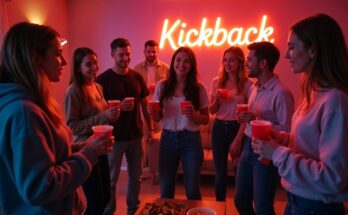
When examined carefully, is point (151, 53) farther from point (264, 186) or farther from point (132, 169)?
point (264, 186)

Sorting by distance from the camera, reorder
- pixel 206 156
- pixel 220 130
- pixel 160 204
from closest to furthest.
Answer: pixel 160 204, pixel 220 130, pixel 206 156

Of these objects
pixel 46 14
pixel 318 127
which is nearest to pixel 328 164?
pixel 318 127

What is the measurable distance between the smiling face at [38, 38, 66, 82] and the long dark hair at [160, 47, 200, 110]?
4.29ft

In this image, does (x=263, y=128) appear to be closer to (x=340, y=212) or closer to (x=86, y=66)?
(x=340, y=212)

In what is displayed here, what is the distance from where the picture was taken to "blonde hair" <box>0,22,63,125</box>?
1.17 meters

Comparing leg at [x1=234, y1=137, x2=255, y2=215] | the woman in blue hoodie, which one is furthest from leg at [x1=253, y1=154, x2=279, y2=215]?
the woman in blue hoodie

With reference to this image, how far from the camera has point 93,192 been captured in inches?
89.4

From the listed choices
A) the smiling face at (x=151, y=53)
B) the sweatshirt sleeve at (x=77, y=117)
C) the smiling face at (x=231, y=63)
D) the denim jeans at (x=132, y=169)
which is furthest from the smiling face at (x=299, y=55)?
the smiling face at (x=151, y=53)

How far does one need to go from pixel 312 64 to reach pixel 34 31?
1196mm

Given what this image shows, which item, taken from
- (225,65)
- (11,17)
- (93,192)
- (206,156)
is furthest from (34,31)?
(206,156)

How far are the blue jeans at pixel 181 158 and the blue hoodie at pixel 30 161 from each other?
127 cm

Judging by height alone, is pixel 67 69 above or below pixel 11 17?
below

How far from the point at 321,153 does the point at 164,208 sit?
1.18 meters

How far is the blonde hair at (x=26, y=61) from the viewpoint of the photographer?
3.82ft
